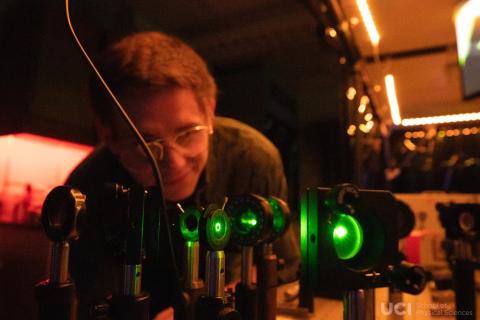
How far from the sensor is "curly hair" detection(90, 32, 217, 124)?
1.00 meters

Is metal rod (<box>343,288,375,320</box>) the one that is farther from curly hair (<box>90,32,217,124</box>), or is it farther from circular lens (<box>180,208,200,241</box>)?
curly hair (<box>90,32,217,124</box>)

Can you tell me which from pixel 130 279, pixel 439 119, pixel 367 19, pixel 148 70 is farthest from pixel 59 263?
pixel 439 119

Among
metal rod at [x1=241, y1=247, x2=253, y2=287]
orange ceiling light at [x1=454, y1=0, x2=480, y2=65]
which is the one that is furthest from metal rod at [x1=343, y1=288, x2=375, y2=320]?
orange ceiling light at [x1=454, y1=0, x2=480, y2=65]

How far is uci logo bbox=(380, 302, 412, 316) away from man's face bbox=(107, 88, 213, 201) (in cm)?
59

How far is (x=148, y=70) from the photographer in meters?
1.01

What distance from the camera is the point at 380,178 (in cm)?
297

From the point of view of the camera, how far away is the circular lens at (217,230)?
0.52 metres

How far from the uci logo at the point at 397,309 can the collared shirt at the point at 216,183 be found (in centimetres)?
26

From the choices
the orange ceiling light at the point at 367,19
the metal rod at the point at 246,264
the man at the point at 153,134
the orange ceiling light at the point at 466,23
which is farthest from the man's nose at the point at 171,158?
the orange ceiling light at the point at 466,23

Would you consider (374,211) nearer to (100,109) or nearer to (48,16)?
(100,109)

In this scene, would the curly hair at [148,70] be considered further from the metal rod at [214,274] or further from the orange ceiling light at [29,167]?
the orange ceiling light at [29,167]

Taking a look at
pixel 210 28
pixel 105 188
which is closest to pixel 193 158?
pixel 105 188

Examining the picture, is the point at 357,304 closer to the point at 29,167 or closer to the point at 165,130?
the point at 165,130

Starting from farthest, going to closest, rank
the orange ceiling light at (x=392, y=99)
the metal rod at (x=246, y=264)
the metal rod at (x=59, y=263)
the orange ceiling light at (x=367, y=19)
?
the orange ceiling light at (x=392, y=99)
the orange ceiling light at (x=367, y=19)
the metal rod at (x=246, y=264)
the metal rod at (x=59, y=263)
